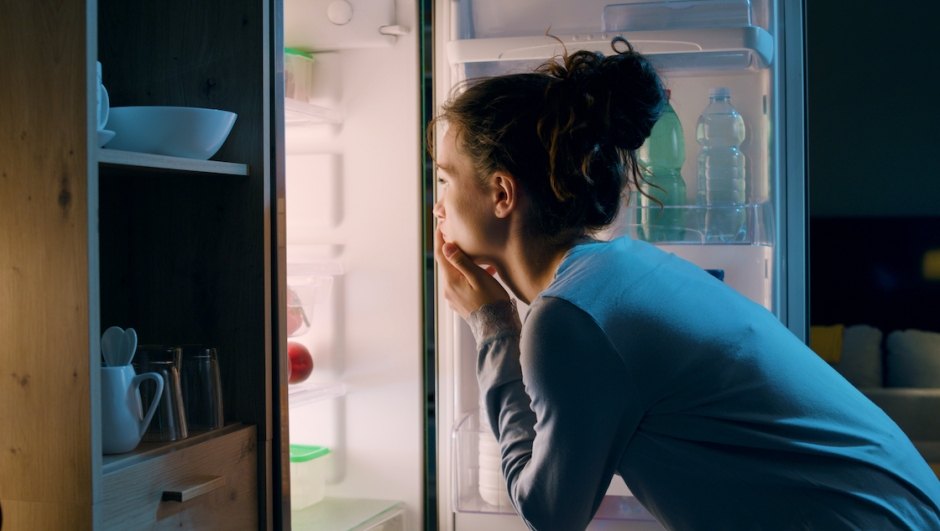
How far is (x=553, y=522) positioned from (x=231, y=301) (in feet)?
1.80

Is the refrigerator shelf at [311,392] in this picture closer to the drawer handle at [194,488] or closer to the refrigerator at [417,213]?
the refrigerator at [417,213]

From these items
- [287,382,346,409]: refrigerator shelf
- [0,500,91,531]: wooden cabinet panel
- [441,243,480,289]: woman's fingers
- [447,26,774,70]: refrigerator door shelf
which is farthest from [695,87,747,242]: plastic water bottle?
[0,500,91,531]: wooden cabinet panel

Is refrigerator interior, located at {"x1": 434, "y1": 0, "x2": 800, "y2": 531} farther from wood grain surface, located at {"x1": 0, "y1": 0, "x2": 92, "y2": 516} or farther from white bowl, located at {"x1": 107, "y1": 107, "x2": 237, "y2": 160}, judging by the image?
wood grain surface, located at {"x1": 0, "y1": 0, "x2": 92, "y2": 516}

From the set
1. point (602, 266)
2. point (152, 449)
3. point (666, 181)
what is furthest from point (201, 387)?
point (666, 181)

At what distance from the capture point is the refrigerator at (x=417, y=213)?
5.03ft

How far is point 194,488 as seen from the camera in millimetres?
972

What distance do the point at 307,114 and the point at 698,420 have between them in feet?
3.41

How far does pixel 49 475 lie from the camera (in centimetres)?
87

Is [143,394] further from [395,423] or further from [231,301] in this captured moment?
[395,423]

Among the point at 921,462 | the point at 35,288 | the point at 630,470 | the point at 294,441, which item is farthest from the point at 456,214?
the point at 294,441

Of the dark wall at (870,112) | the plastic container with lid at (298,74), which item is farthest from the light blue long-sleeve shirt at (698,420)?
the plastic container with lid at (298,74)

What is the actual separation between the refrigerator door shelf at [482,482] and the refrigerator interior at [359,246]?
10 cm

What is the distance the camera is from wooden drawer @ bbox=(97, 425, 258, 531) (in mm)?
889

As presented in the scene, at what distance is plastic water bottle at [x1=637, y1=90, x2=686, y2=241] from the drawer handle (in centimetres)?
93
